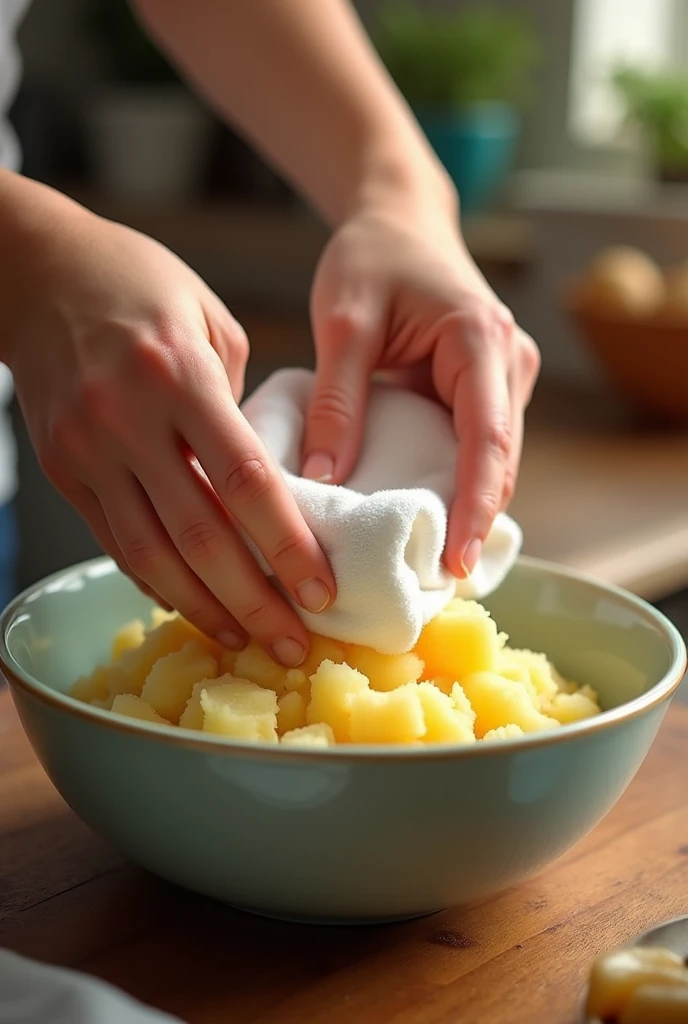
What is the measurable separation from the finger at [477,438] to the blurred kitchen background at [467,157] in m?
1.06

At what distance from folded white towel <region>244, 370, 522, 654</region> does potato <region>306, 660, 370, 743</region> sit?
0.14 feet

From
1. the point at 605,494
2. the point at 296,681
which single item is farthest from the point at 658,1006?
the point at 605,494

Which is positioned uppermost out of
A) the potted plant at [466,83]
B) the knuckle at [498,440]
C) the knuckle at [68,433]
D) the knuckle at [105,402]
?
the knuckle at [105,402]

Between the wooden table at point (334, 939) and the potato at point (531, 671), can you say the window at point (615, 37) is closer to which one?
the potato at point (531, 671)

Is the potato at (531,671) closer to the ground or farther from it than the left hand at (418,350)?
closer to the ground

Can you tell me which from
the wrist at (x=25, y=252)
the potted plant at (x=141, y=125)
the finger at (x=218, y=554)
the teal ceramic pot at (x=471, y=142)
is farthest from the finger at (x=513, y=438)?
the potted plant at (x=141, y=125)

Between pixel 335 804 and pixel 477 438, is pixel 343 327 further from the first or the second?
pixel 335 804

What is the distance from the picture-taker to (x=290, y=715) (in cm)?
74

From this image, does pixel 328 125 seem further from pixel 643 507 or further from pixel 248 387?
pixel 248 387

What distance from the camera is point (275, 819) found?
0.64 metres

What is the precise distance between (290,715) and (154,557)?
0.13 metres

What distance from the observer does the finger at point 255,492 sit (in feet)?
2.37

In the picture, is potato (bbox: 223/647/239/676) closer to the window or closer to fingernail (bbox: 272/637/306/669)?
fingernail (bbox: 272/637/306/669)

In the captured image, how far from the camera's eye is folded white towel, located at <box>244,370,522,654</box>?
29.7 inches
